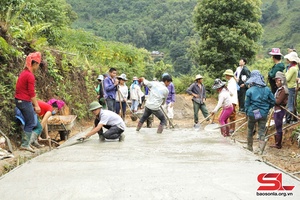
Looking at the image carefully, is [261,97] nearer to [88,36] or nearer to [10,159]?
[10,159]

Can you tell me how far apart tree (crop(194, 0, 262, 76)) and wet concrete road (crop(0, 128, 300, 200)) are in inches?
726

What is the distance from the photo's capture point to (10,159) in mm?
6680

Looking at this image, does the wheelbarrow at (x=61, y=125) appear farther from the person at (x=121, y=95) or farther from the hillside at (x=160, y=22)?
the hillside at (x=160, y=22)

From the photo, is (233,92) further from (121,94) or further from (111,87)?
(121,94)

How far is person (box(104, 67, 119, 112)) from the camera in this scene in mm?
11594

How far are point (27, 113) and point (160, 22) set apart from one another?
66.8m

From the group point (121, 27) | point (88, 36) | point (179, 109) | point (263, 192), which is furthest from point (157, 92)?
point (121, 27)

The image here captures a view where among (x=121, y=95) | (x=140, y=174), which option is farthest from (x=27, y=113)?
(x=121, y=95)

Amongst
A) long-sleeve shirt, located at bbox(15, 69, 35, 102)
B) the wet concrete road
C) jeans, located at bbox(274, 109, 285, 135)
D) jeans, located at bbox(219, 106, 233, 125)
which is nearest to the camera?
the wet concrete road

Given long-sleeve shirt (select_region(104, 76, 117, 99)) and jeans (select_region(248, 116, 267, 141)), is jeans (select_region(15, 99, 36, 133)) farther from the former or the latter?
jeans (select_region(248, 116, 267, 141))

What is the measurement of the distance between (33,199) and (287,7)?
7143cm

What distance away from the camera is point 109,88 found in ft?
38.0

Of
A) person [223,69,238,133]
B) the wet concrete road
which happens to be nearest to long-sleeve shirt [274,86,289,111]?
person [223,69,238,133]

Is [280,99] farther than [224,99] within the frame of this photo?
No
